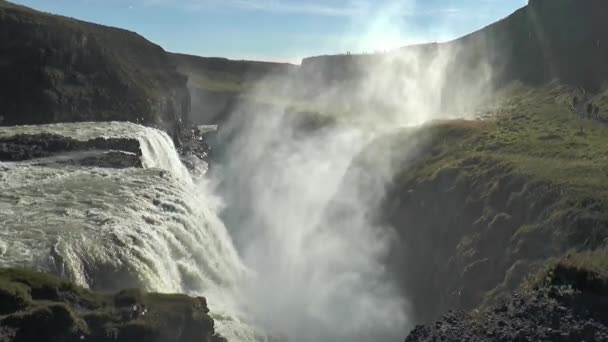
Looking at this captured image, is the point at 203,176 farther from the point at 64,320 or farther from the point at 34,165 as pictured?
the point at 64,320

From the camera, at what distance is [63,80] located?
6353 cm

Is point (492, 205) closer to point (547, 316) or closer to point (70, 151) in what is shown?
point (547, 316)

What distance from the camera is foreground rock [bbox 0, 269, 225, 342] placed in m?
17.8

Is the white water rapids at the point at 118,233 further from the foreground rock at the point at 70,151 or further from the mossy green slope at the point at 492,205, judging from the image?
the mossy green slope at the point at 492,205

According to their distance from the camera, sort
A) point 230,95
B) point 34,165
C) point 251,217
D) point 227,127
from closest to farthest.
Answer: point 34,165, point 251,217, point 227,127, point 230,95

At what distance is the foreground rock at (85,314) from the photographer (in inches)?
702

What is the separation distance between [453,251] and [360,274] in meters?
7.27

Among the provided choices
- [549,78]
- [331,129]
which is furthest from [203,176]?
[549,78]

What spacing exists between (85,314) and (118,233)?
401 inches

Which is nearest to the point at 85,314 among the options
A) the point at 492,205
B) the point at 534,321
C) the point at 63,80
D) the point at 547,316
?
the point at 534,321

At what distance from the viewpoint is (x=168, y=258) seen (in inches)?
1225

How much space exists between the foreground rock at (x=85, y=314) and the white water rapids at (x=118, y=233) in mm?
4470

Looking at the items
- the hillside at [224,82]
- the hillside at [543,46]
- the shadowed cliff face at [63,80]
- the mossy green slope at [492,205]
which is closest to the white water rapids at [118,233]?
the mossy green slope at [492,205]

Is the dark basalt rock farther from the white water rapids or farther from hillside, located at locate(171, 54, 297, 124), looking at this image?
hillside, located at locate(171, 54, 297, 124)
